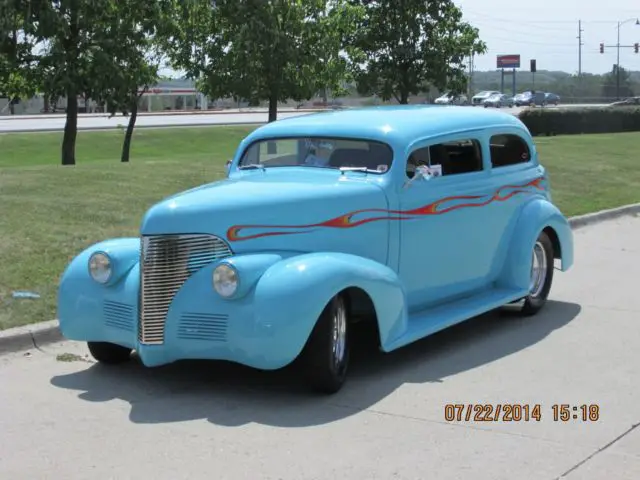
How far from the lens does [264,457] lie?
16.8 ft

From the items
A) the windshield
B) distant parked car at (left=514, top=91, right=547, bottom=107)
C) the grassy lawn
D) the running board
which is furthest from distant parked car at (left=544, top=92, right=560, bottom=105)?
the windshield

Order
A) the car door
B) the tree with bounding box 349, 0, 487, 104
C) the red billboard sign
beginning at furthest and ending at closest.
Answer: the red billboard sign → the tree with bounding box 349, 0, 487, 104 → the car door

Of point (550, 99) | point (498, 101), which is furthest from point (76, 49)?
point (550, 99)

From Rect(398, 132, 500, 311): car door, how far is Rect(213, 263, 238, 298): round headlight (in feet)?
5.18

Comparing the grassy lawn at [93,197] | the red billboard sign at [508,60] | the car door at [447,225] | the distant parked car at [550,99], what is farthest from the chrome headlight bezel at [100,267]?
the red billboard sign at [508,60]

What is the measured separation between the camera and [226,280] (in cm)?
591

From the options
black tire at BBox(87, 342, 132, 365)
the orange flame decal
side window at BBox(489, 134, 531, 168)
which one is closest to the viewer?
the orange flame decal

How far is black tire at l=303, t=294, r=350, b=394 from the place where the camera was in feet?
19.8

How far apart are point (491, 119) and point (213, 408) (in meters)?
3.89

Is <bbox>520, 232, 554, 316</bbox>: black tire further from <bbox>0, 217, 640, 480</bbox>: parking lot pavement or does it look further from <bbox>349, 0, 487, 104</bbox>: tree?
<bbox>349, 0, 487, 104</bbox>: tree

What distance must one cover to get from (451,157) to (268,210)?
6.84ft

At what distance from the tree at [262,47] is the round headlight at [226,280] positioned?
1732 centimetres

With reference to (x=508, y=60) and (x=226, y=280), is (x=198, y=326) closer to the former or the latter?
(x=226, y=280)

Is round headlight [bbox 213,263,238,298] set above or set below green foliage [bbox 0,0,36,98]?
below
